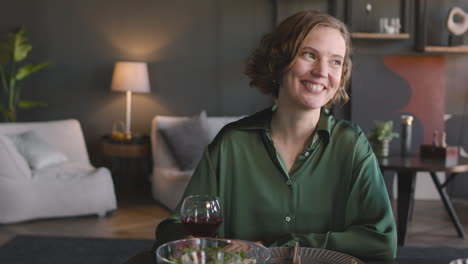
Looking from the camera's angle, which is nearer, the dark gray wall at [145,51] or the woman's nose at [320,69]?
the woman's nose at [320,69]

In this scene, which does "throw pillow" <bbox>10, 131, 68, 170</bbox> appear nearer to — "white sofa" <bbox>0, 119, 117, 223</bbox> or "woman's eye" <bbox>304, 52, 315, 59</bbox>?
"white sofa" <bbox>0, 119, 117, 223</bbox>

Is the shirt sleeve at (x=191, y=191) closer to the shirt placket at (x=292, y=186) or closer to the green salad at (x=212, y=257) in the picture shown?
the shirt placket at (x=292, y=186)

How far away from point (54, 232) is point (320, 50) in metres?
3.40

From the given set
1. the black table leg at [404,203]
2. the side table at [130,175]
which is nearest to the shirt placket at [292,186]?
the black table leg at [404,203]

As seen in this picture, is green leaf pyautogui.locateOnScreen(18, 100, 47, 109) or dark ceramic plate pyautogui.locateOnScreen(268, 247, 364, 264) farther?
green leaf pyautogui.locateOnScreen(18, 100, 47, 109)

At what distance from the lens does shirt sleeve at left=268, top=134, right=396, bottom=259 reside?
137cm

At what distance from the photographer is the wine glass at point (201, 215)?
1259 mm

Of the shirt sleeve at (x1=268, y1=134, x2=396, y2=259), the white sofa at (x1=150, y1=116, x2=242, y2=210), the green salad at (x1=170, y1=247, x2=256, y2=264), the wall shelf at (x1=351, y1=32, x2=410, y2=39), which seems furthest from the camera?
the wall shelf at (x1=351, y1=32, x2=410, y2=39)

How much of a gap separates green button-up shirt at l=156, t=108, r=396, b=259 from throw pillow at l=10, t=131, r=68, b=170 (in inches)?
141

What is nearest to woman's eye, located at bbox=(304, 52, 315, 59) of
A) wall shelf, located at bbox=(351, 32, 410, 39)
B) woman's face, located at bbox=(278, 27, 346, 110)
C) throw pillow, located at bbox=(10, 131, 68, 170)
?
woman's face, located at bbox=(278, 27, 346, 110)

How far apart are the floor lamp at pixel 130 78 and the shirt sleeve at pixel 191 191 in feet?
13.0

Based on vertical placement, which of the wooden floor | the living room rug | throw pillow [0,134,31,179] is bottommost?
the wooden floor

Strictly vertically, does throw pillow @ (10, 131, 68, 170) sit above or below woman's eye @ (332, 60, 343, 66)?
below

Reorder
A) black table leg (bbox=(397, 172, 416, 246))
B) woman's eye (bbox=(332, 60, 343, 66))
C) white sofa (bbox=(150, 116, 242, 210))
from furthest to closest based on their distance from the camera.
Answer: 1. white sofa (bbox=(150, 116, 242, 210))
2. black table leg (bbox=(397, 172, 416, 246))
3. woman's eye (bbox=(332, 60, 343, 66))
